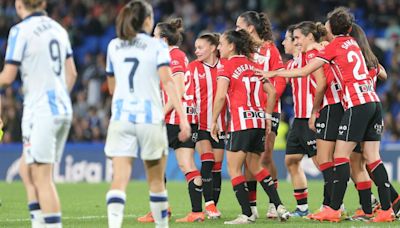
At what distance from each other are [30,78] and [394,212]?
4.83 m

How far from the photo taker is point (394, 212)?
412 inches

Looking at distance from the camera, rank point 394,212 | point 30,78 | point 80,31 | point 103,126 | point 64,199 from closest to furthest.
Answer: point 30,78 → point 394,212 → point 64,199 → point 103,126 → point 80,31

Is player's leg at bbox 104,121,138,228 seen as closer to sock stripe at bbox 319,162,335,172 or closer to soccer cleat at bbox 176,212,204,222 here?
soccer cleat at bbox 176,212,204,222

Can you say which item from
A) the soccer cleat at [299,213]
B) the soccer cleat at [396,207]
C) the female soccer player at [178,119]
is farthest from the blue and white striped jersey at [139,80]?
the soccer cleat at [396,207]

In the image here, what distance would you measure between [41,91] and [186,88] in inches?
146

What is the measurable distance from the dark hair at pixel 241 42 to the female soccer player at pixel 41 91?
286 cm

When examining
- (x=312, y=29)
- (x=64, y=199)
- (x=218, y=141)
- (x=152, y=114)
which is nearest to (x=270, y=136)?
→ (x=218, y=141)

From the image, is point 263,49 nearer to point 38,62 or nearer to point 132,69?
point 132,69

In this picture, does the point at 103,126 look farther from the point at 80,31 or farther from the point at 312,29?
the point at 312,29

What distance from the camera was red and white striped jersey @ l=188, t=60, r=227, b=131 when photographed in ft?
36.0

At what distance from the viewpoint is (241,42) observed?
1011 centimetres

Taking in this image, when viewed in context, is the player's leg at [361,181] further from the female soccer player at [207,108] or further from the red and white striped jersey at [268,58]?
the female soccer player at [207,108]

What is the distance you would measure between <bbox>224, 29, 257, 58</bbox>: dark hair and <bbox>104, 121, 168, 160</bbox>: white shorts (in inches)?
101

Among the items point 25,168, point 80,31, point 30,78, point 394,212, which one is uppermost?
point 80,31
